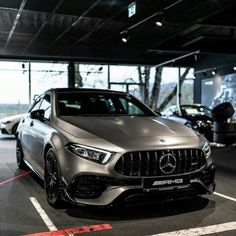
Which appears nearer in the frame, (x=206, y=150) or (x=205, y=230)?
(x=205, y=230)

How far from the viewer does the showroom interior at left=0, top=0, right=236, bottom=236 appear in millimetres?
4293

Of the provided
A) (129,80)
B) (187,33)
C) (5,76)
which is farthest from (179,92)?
(5,76)

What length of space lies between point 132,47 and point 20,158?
13315 millimetres

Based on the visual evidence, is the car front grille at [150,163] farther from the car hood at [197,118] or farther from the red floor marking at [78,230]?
the car hood at [197,118]

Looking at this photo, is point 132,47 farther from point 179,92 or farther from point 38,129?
point 38,129

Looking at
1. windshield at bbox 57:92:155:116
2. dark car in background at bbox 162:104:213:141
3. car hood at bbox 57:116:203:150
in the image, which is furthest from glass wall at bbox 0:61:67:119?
car hood at bbox 57:116:203:150

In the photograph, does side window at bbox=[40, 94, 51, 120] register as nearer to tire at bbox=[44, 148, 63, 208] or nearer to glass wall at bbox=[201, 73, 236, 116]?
tire at bbox=[44, 148, 63, 208]

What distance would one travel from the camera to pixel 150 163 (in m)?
4.19

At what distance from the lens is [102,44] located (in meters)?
18.6

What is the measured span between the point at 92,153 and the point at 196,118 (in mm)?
9908

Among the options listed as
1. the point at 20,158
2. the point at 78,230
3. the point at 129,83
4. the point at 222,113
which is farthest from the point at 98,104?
the point at 129,83

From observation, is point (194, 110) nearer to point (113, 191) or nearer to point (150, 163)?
point (150, 163)

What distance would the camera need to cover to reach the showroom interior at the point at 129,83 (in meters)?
4.29

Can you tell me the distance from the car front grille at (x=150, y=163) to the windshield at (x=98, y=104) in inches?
58.4
